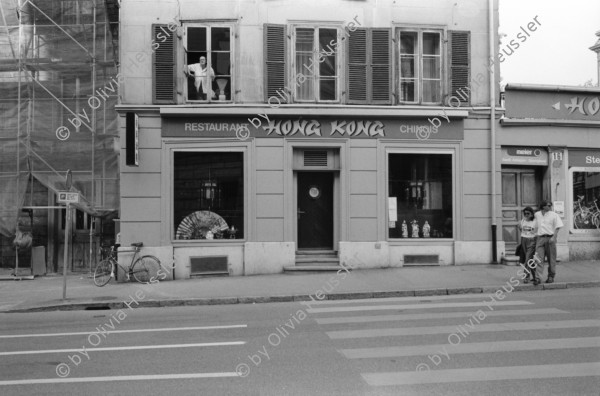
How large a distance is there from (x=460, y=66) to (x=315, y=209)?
5754mm

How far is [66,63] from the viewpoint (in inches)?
607

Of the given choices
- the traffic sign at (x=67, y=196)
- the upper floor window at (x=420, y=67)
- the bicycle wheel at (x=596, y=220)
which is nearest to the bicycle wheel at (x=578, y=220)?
the bicycle wheel at (x=596, y=220)

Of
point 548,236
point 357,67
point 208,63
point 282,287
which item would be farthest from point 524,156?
point 208,63

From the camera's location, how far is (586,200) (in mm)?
16078

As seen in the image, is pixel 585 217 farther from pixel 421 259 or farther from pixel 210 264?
pixel 210 264

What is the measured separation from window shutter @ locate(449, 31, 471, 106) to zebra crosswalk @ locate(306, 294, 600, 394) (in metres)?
6.98

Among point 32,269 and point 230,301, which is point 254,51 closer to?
point 230,301

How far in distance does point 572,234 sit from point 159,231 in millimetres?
11724

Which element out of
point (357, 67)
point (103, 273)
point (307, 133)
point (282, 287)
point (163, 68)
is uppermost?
point (357, 67)

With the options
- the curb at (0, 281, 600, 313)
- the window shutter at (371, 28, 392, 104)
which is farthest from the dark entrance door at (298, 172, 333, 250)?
the curb at (0, 281, 600, 313)

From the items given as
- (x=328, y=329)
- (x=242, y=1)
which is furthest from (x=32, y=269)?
(x=328, y=329)

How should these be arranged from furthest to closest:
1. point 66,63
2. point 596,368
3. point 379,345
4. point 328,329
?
point 66,63 < point 328,329 < point 379,345 < point 596,368

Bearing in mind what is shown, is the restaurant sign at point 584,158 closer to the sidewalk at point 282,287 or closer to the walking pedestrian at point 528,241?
the sidewalk at point 282,287

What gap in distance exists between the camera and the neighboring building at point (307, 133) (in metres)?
14.6
